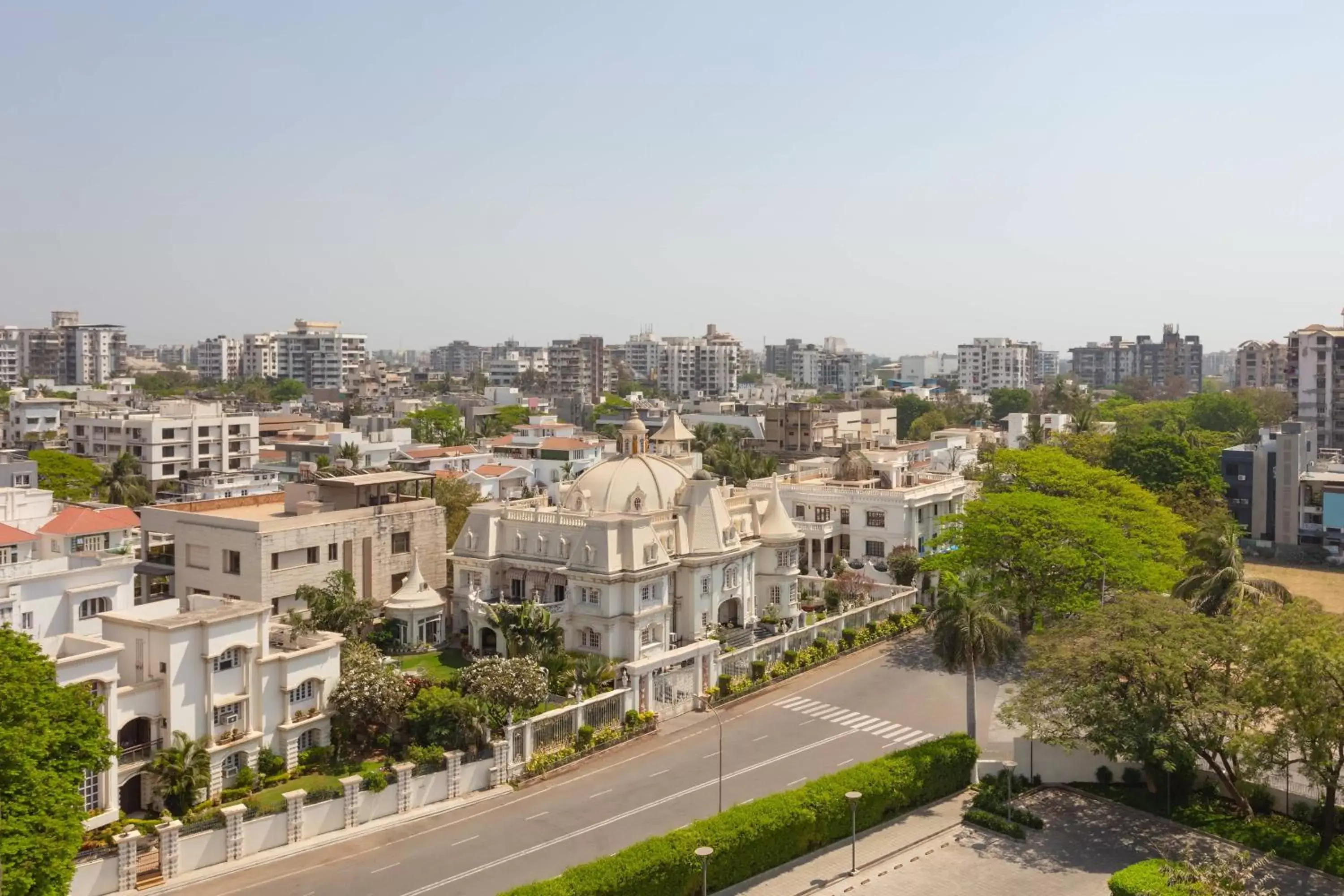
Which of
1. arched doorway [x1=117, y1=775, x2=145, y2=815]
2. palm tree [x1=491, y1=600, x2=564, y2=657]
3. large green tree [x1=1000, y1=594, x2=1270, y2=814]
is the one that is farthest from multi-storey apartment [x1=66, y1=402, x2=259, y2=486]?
large green tree [x1=1000, y1=594, x2=1270, y2=814]

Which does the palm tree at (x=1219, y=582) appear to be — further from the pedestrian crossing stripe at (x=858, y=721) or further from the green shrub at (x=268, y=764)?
the green shrub at (x=268, y=764)

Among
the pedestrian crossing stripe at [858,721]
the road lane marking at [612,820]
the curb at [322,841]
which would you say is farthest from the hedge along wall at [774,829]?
the curb at [322,841]

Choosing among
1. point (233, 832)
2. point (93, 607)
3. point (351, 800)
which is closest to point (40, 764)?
point (233, 832)

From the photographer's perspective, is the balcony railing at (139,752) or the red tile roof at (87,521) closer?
the balcony railing at (139,752)

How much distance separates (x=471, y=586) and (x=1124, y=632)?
110 feet

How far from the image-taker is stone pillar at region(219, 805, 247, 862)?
1350 inches

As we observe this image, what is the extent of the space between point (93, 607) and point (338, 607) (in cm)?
1025

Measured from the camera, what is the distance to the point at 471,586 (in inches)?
2331

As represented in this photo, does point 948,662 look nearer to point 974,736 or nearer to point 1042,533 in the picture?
point 974,736

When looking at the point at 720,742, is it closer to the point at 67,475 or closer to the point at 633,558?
the point at 633,558

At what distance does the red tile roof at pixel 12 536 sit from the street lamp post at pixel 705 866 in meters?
34.9

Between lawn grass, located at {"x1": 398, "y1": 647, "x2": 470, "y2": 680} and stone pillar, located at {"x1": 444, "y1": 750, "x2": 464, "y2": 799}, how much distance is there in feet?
37.2

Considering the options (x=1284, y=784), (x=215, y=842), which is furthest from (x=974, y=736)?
(x=215, y=842)

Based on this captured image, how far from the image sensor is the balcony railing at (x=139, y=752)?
1475 inches
